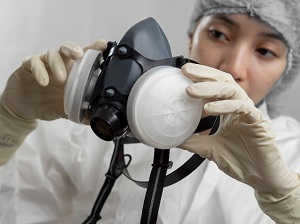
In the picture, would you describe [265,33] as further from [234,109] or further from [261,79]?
[234,109]

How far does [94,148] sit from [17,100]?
0.30 metres

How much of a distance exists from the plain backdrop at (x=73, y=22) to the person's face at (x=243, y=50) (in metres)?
0.35

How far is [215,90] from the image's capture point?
0.72 meters

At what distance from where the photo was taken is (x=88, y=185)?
119 cm

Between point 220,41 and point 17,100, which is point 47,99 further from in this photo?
point 220,41

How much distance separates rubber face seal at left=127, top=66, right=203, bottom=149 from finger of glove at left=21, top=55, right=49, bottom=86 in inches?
8.5

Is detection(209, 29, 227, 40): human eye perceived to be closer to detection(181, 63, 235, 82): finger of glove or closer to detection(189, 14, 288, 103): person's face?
detection(189, 14, 288, 103): person's face

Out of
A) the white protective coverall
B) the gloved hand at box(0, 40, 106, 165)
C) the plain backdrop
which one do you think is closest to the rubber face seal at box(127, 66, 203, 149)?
the gloved hand at box(0, 40, 106, 165)

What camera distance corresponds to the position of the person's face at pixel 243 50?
1052 millimetres

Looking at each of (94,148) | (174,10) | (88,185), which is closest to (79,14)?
(174,10)

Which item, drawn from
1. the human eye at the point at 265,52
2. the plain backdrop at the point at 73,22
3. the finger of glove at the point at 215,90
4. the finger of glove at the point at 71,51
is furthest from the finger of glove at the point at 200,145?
the plain backdrop at the point at 73,22

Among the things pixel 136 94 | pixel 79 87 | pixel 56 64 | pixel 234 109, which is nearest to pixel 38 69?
pixel 56 64

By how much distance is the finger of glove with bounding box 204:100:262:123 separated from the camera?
2.34 feet

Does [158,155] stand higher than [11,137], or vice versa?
[158,155]
